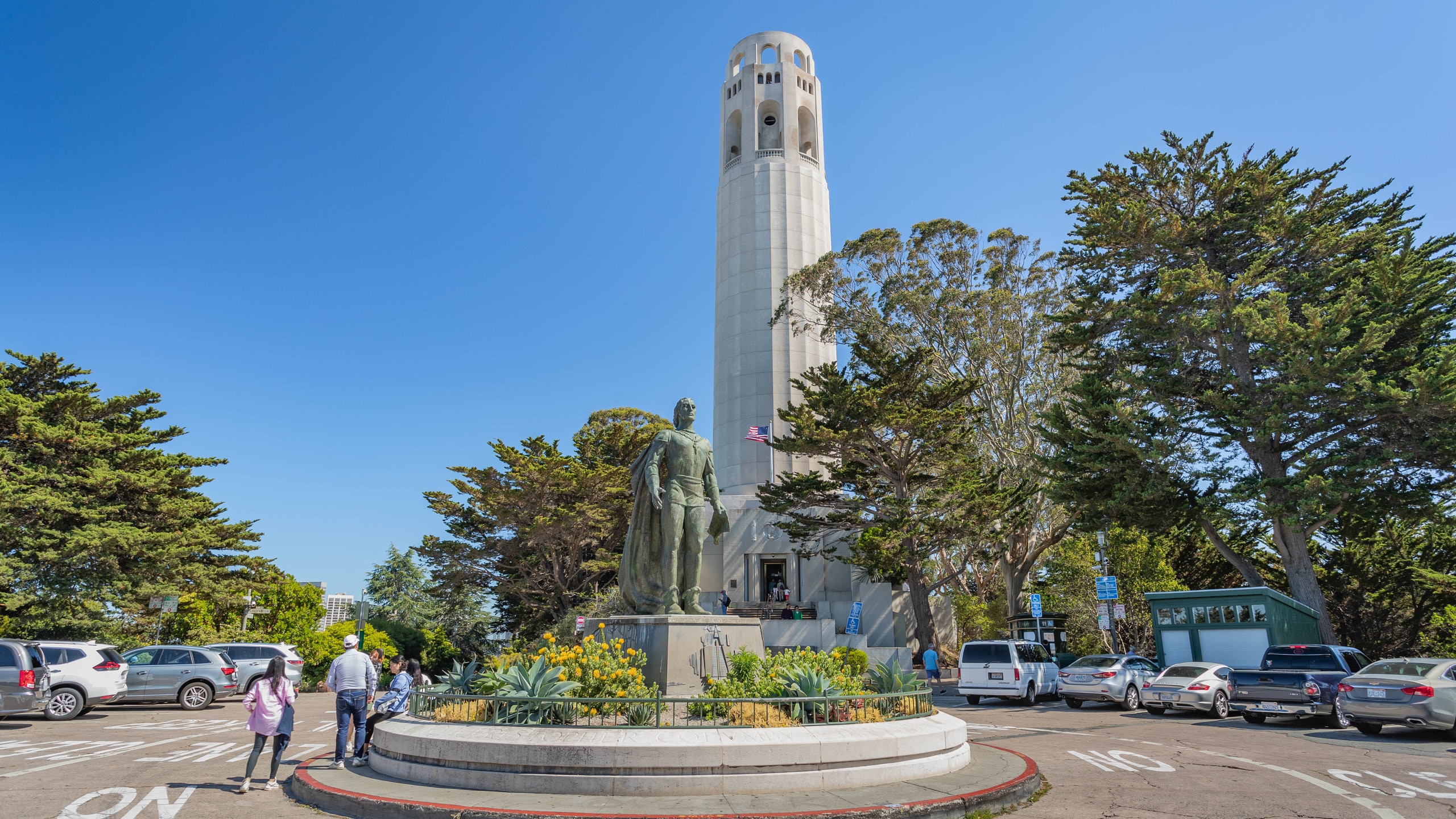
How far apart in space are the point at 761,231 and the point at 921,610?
86.6ft

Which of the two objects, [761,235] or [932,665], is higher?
[761,235]

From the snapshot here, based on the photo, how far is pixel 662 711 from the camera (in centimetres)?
788

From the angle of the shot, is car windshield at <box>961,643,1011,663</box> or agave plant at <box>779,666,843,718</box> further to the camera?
car windshield at <box>961,643,1011,663</box>

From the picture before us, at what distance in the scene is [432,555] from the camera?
37.8 m

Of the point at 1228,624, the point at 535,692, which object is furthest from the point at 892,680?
the point at 1228,624

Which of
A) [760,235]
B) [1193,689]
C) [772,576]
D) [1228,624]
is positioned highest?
[760,235]

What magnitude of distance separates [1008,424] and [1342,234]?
482 inches

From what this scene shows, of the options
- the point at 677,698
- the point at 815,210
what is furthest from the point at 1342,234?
the point at 815,210

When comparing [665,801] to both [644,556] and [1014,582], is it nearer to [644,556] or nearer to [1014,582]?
[644,556]

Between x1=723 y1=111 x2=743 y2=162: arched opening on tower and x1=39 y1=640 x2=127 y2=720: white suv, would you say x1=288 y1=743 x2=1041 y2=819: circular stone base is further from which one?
x1=723 y1=111 x2=743 y2=162: arched opening on tower

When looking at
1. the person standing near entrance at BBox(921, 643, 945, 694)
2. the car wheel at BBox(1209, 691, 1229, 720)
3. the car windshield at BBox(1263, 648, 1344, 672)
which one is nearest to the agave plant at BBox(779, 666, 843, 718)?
the car windshield at BBox(1263, 648, 1344, 672)

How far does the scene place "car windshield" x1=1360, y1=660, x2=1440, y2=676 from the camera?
13000mm

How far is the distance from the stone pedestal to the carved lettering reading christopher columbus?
0.52 meters

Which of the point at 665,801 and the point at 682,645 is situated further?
the point at 682,645
